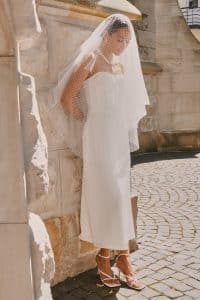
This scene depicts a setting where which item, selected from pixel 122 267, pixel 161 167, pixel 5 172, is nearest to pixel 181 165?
pixel 161 167

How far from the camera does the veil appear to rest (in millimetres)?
2688

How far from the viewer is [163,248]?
142 inches

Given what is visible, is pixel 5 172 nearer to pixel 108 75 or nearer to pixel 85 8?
pixel 108 75

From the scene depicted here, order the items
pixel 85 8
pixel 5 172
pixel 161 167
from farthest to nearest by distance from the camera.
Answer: pixel 161 167
pixel 85 8
pixel 5 172

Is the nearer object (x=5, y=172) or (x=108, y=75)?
(x=5, y=172)

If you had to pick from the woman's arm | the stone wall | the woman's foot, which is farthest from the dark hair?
the stone wall

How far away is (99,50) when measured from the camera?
8.83 ft

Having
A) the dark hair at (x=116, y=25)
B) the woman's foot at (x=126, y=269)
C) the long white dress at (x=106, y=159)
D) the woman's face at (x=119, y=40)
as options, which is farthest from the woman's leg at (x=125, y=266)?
the dark hair at (x=116, y=25)

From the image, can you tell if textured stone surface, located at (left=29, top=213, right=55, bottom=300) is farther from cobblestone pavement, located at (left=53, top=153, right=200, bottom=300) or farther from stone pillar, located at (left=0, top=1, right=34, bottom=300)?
cobblestone pavement, located at (left=53, top=153, right=200, bottom=300)

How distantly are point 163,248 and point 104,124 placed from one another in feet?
5.10

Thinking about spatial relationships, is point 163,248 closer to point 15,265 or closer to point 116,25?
point 116,25

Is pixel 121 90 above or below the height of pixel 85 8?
below

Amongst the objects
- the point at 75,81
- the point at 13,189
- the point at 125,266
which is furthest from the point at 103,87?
the point at 13,189

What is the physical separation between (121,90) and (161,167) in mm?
5343
